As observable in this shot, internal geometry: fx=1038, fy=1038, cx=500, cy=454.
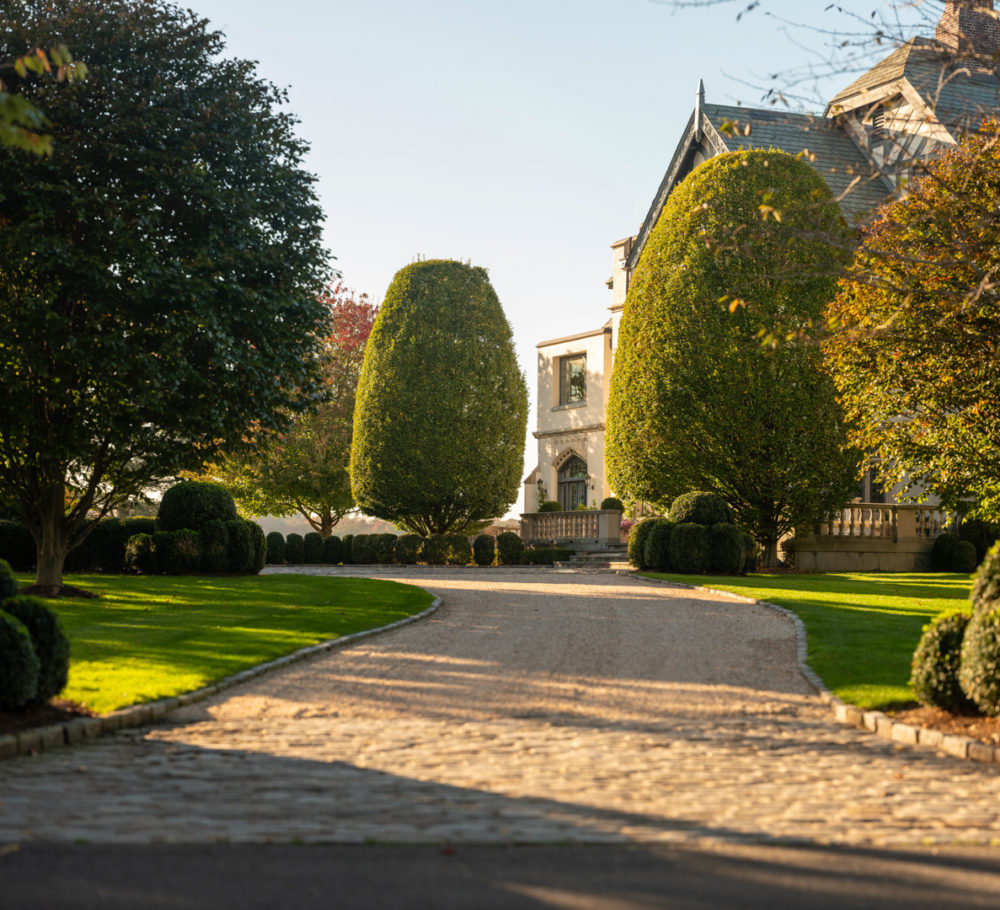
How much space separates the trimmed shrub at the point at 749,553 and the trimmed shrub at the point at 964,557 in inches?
281

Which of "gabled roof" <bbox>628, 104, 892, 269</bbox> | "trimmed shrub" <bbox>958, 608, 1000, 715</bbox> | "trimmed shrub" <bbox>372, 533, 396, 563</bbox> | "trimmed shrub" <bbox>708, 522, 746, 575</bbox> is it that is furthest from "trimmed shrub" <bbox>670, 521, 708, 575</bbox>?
"trimmed shrub" <bbox>958, 608, 1000, 715</bbox>

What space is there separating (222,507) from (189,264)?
9439 millimetres

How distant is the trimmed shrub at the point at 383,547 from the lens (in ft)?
117

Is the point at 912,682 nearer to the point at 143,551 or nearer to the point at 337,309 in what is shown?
the point at 143,551

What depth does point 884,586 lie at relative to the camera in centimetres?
→ 2316

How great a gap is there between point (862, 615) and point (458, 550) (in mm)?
19366

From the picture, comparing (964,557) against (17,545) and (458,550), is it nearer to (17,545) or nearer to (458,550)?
(458,550)

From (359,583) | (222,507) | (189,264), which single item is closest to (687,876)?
(189,264)

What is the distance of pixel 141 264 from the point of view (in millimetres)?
17359

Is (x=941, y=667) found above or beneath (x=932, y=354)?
beneath

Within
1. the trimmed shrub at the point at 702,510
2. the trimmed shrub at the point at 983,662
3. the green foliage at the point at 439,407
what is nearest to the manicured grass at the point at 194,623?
the trimmed shrub at the point at 983,662

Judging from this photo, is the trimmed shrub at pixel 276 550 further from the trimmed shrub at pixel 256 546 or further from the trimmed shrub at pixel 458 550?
the trimmed shrub at pixel 256 546

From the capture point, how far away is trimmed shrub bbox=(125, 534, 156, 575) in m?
25.8

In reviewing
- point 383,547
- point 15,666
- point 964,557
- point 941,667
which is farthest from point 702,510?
point 15,666
